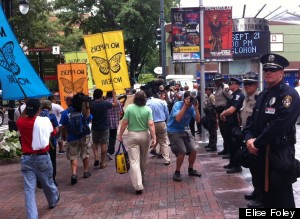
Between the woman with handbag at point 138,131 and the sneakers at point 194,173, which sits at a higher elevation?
the woman with handbag at point 138,131

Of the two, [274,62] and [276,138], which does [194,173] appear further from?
[276,138]

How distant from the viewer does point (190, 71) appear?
153 ft

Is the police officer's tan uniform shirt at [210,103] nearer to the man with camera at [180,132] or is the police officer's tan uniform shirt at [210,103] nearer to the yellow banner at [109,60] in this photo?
the yellow banner at [109,60]

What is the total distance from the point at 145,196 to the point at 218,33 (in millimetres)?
6936

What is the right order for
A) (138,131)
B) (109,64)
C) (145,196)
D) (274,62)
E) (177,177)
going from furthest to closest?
(109,64) < (177,177) < (138,131) < (145,196) < (274,62)

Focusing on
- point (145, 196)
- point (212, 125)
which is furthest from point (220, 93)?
point (145, 196)

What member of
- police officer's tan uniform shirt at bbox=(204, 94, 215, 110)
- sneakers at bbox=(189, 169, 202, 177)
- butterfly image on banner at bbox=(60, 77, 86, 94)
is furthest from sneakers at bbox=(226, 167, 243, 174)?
butterfly image on banner at bbox=(60, 77, 86, 94)

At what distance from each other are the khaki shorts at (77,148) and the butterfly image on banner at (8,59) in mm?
2127

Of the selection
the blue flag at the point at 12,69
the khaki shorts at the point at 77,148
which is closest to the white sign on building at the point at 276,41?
the khaki shorts at the point at 77,148

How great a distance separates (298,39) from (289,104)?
104 ft

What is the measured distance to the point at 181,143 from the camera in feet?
27.2

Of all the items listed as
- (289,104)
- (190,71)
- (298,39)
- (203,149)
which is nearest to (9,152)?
(203,149)

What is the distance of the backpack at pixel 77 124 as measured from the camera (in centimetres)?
852

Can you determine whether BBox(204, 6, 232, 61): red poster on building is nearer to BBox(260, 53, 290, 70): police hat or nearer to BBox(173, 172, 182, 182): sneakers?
BBox(173, 172, 182, 182): sneakers
